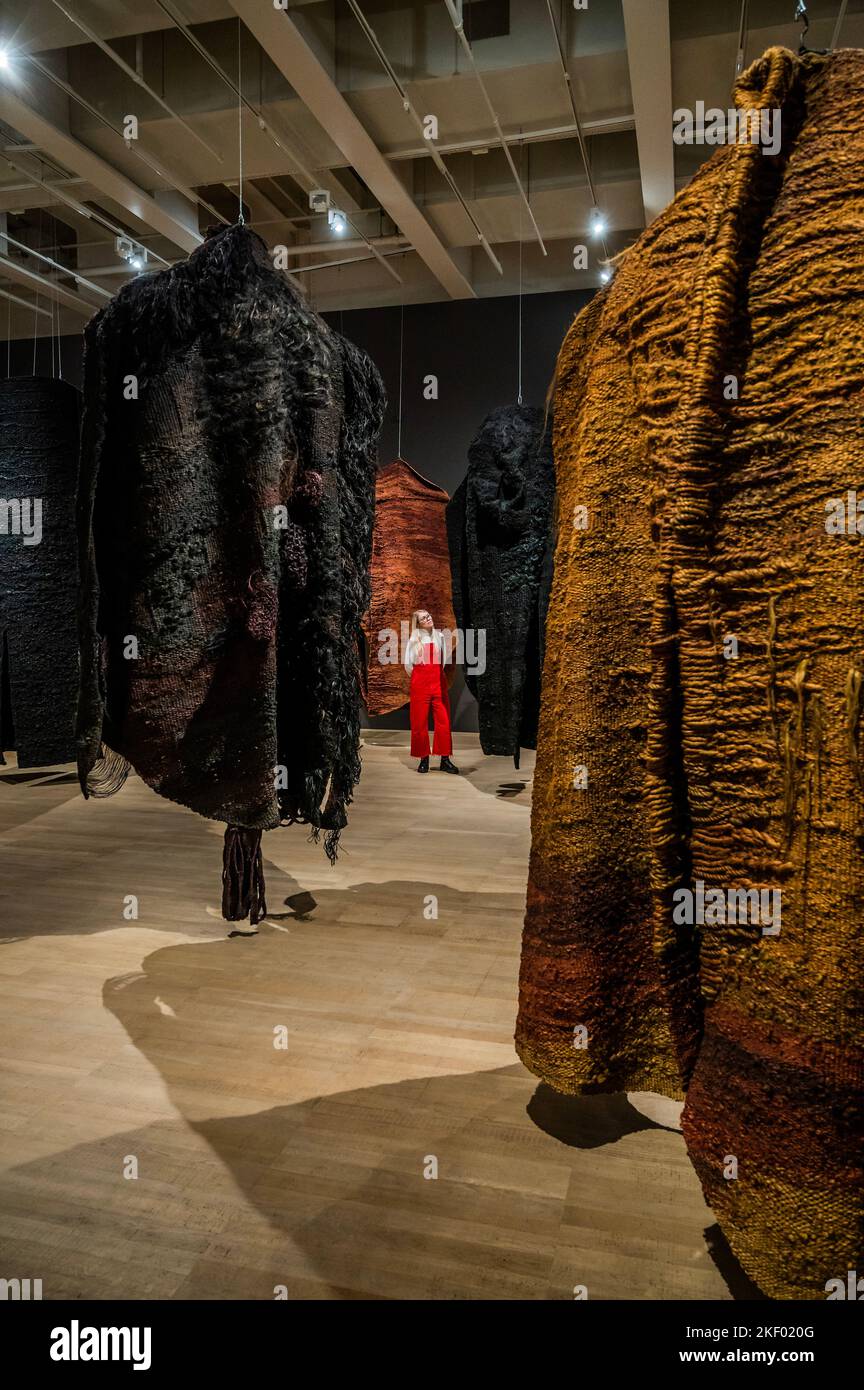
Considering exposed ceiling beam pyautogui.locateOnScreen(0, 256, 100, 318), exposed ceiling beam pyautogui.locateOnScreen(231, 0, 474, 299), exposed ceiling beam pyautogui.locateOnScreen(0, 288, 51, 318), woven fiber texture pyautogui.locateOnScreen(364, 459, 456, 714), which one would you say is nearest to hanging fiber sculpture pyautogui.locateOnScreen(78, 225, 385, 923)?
exposed ceiling beam pyautogui.locateOnScreen(231, 0, 474, 299)

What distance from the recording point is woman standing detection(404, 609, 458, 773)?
20.3 ft

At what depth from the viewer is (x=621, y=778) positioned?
50.1 inches

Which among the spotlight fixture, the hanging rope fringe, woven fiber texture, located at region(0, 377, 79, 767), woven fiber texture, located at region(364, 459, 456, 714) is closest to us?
the hanging rope fringe

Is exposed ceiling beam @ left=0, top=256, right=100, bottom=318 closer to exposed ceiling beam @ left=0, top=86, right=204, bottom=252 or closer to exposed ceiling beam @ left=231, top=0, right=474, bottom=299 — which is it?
exposed ceiling beam @ left=0, top=86, right=204, bottom=252

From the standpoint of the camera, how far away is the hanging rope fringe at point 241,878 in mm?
2850

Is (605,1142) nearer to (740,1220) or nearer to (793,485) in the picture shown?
(740,1220)

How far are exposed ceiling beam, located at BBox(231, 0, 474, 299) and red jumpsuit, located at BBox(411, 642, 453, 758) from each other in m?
3.01

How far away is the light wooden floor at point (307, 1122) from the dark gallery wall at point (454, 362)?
543 centimetres

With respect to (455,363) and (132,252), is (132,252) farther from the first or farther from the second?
(455,363)

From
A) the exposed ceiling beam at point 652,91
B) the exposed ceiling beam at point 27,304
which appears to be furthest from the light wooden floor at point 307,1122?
the exposed ceiling beam at point 27,304

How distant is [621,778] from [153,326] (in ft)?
5.15

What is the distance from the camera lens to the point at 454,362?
8.01 meters

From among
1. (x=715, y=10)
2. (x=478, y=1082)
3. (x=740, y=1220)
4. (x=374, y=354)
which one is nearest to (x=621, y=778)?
(x=740, y=1220)

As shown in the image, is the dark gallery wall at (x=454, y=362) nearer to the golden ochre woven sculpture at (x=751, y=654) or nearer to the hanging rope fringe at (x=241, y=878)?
the hanging rope fringe at (x=241, y=878)
